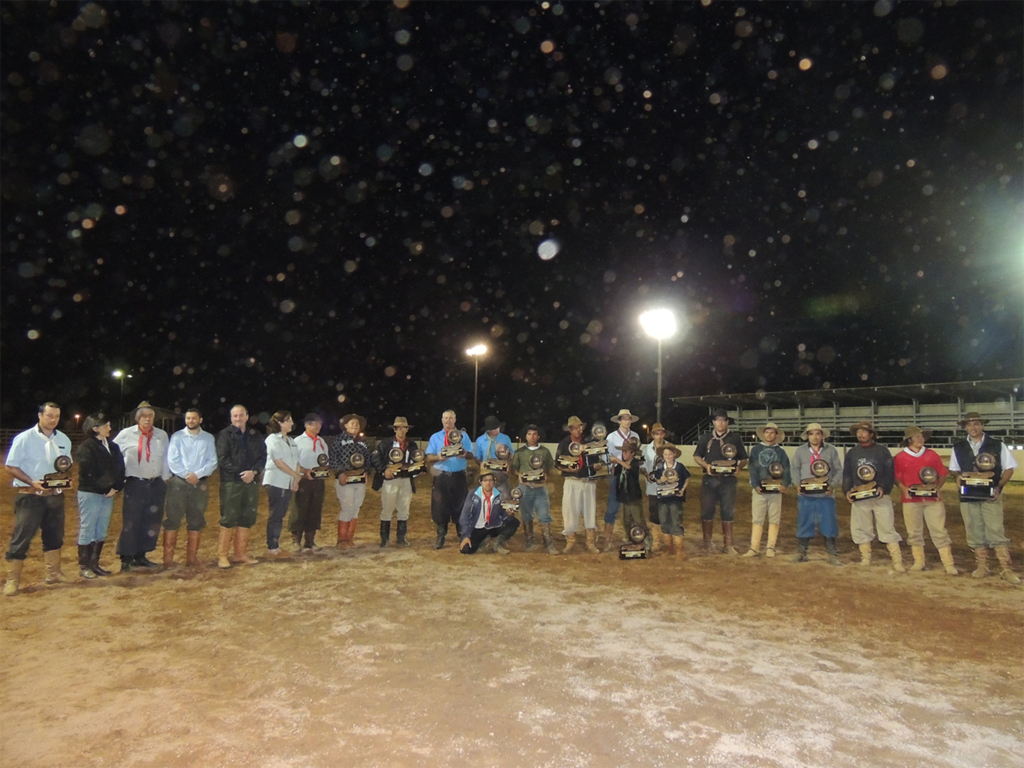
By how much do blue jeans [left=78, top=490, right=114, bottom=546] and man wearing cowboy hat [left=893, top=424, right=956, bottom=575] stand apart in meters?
9.28

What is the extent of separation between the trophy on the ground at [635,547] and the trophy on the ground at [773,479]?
1.72m

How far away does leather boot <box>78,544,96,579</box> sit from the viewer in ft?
23.3

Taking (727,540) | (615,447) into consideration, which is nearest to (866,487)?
(727,540)

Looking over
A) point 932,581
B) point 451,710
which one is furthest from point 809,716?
point 932,581

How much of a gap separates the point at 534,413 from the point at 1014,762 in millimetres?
50172

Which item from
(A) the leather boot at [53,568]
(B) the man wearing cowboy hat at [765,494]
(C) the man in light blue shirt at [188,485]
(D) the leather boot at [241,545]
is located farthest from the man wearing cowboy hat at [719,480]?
(A) the leather boot at [53,568]

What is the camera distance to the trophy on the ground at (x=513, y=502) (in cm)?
872

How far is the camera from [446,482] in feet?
30.0

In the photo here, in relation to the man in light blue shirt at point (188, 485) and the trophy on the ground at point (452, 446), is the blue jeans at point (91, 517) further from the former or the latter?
the trophy on the ground at point (452, 446)

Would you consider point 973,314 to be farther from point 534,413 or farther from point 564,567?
point 564,567

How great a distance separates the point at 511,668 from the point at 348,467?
4.97 m

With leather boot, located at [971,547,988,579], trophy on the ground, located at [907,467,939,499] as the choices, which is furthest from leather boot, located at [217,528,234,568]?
leather boot, located at [971,547,988,579]

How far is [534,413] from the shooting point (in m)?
53.5

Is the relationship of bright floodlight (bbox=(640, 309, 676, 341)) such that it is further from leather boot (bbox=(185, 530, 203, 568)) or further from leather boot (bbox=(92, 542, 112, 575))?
leather boot (bbox=(92, 542, 112, 575))
